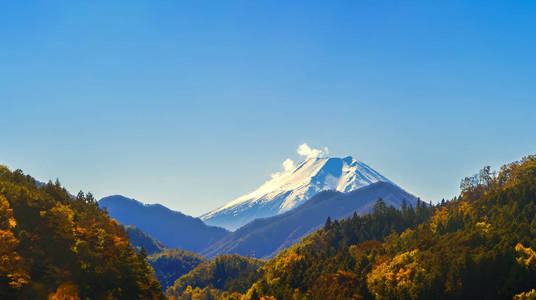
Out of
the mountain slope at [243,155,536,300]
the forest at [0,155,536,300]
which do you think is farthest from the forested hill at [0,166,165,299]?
the mountain slope at [243,155,536,300]

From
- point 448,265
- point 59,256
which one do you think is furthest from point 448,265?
point 59,256

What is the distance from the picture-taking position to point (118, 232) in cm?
13812

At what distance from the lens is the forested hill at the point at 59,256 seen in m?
94.1

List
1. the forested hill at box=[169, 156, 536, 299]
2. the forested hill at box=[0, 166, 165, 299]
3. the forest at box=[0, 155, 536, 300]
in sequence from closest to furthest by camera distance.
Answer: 1. the forested hill at box=[0, 166, 165, 299]
2. the forest at box=[0, 155, 536, 300]
3. the forested hill at box=[169, 156, 536, 299]

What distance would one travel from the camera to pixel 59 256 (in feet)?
357

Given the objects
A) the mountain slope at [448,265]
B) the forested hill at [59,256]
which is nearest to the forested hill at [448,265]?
the mountain slope at [448,265]

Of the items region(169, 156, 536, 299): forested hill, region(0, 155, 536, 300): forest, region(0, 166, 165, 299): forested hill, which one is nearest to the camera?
region(0, 166, 165, 299): forested hill

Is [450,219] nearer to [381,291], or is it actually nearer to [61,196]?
[381,291]

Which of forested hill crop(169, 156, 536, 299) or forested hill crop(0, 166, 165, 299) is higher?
forested hill crop(0, 166, 165, 299)

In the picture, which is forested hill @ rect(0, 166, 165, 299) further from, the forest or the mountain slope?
the mountain slope

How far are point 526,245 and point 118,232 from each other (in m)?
123

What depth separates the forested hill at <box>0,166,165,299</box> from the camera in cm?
9413

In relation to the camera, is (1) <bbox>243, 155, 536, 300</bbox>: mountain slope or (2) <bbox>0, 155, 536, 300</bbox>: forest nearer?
(2) <bbox>0, 155, 536, 300</bbox>: forest

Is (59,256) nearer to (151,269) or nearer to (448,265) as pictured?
(151,269)
